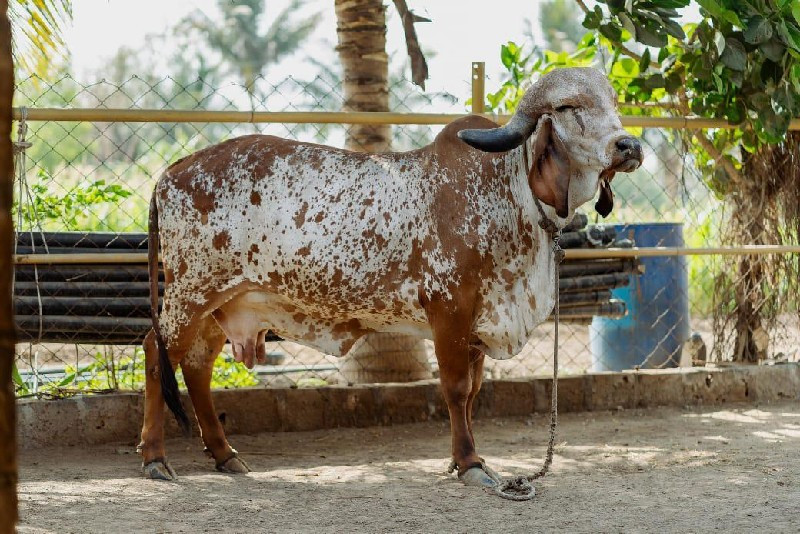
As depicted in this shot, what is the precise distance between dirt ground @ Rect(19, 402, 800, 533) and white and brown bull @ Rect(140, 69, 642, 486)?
1.06 ft

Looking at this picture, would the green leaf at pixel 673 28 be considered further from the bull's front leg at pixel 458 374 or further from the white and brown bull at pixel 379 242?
the bull's front leg at pixel 458 374

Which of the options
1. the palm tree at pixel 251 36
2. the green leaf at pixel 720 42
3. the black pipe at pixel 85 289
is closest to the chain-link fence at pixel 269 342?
the black pipe at pixel 85 289

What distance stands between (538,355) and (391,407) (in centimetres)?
355

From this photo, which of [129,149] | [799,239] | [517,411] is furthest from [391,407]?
[129,149]

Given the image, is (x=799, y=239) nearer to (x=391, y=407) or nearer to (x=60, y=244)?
(x=391, y=407)

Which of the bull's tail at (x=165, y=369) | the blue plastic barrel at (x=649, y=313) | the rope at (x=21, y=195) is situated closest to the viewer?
the bull's tail at (x=165, y=369)

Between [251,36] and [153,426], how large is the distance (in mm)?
53829

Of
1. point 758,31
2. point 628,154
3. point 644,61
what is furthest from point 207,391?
point 758,31

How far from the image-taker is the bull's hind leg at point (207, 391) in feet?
16.6

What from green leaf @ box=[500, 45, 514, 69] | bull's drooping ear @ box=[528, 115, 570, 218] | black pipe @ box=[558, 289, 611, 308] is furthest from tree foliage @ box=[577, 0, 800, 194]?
bull's drooping ear @ box=[528, 115, 570, 218]

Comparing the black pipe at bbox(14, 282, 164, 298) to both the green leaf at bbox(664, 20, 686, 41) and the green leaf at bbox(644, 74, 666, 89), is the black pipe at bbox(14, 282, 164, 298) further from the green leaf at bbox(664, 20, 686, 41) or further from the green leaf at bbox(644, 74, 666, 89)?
the green leaf at bbox(644, 74, 666, 89)

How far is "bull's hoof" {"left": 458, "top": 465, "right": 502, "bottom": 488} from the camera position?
179 inches

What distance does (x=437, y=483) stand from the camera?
464 cm

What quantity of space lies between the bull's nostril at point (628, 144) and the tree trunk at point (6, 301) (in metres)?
3.16
